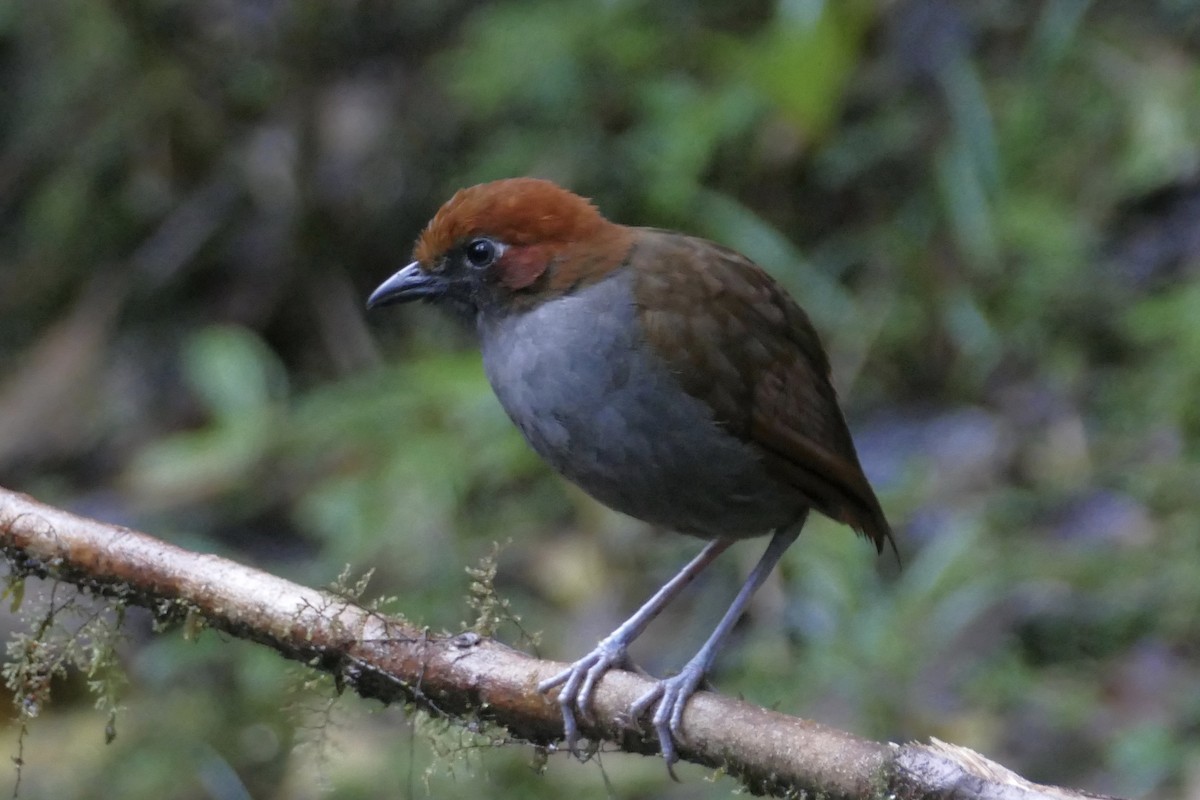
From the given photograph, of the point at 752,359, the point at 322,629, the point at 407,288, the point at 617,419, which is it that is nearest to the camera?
the point at 322,629

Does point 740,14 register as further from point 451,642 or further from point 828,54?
point 451,642

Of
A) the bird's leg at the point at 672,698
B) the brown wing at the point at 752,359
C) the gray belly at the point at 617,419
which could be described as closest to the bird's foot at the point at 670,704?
the bird's leg at the point at 672,698

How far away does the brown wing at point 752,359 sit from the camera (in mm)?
2988

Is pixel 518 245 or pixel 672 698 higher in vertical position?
pixel 518 245

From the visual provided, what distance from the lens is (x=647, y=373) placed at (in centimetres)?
293

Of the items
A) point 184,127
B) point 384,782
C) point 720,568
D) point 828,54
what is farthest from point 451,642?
point 184,127

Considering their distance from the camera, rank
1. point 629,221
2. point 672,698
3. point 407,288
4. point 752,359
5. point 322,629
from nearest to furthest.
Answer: point 322,629 < point 672,698 < point 752,359 < point 407,288 < point 629,221

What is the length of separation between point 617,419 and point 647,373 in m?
0.11

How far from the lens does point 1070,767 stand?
3.93 meters

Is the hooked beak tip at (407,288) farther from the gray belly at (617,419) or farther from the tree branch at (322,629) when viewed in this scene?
the tree branch at (322,629)

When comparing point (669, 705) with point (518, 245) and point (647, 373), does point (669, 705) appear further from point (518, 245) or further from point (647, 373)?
point (518, 245)

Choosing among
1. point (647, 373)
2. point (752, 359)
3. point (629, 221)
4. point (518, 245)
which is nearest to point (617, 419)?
point (647, 373)

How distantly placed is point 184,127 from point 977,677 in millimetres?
4448

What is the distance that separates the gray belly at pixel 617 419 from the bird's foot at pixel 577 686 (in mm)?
329
